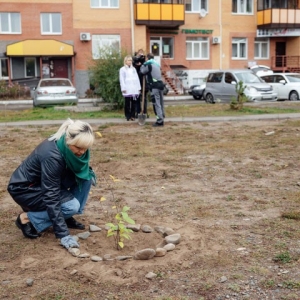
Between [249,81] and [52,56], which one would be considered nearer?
[249,81]

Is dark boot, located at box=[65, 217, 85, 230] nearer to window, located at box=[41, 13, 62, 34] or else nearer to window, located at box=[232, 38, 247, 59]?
window, located at box=[41, 13, 62, 34]

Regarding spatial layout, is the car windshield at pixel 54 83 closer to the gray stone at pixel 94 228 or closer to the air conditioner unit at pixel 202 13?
the air conditioner unit at pixel 202 13

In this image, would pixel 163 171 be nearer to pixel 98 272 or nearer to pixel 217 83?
pixel 98 272

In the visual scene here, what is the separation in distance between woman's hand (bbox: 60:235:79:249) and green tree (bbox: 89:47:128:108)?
12856mm

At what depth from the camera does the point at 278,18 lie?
39938 mm

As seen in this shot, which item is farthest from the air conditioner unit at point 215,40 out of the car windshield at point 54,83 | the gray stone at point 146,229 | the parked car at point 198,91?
the gray stone at point 146,229

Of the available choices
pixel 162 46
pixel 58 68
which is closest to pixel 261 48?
pixel 162 46

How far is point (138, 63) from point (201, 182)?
7.70 m

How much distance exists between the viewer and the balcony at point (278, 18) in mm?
39781

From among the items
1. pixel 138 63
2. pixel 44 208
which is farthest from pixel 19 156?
pixel 138 63

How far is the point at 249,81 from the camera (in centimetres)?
2478

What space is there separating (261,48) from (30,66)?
56.7 feet

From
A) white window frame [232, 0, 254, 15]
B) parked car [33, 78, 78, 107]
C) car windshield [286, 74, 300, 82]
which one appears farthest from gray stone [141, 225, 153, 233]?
white window frame [232, 0, 254, 15]

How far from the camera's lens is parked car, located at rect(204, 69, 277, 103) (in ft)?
78.1
